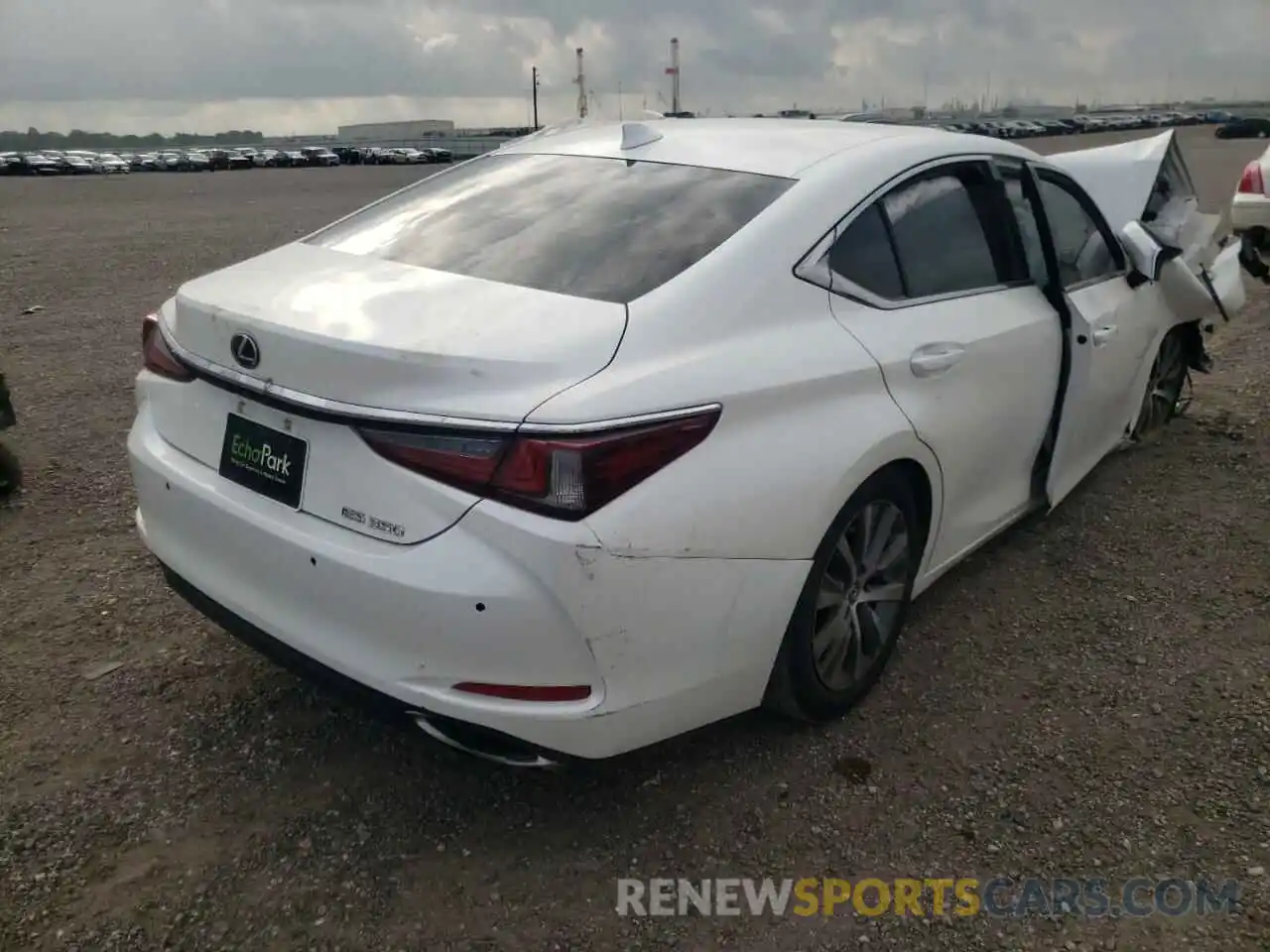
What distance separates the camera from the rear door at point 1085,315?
377 centimetres

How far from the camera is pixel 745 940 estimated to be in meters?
2.30

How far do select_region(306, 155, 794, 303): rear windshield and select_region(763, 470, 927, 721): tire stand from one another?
0.82 metres

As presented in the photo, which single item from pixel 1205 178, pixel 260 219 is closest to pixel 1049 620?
Result: pixel 260 219

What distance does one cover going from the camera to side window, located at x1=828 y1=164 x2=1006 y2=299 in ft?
9.57

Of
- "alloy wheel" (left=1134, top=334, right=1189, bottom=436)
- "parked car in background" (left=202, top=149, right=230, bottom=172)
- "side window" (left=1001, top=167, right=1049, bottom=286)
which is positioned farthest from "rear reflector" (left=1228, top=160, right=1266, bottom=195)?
"parked car in background" (left=202, top=149, right=230, bottom=172)

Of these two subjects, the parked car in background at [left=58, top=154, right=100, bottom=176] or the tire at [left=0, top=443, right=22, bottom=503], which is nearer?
the tire at [left=0, top=443, right=22, bottom=503]

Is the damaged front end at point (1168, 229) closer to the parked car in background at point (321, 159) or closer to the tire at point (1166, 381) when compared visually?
the tire at point (1166, 381)

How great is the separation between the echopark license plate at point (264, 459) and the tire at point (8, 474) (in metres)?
2.69

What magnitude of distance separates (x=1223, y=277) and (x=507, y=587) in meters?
5.05

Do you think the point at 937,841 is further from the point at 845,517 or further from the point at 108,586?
the point at 108,586

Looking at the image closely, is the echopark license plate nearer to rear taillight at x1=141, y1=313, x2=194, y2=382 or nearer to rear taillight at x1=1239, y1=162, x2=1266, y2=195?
rear taillight at x1=141, y1=313, x2=194, y2=382

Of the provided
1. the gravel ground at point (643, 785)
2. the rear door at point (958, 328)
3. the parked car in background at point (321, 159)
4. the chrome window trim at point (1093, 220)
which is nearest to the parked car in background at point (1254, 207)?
the chrome window trim at point (1093, 220)

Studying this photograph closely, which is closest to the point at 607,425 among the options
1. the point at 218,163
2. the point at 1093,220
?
the point at 1093,220

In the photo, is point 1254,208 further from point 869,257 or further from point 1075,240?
point 869,257
